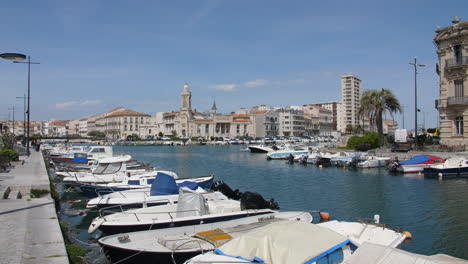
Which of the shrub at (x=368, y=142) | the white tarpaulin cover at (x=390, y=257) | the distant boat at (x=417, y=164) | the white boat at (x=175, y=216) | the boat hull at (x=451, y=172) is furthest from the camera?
the shrub at (x=368, y=142)

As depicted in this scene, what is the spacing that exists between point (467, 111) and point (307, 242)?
33744 mm

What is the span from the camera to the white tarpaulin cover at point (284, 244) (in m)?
8.13

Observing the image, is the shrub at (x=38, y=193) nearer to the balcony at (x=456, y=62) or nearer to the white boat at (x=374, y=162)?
the white boat at (x=374, y=162)

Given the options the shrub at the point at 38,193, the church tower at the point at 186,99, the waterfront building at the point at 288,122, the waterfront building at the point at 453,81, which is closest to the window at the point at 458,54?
the waterfront building at the point at 453,81

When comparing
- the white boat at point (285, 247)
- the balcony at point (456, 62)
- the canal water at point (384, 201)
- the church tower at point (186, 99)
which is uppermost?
the church tower at point (186, 99)

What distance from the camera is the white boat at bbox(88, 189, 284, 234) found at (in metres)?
12.4

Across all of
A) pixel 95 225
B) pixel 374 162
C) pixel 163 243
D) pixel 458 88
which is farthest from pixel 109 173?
pixel 458 88

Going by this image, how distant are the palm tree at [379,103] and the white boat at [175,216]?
37.0 metres

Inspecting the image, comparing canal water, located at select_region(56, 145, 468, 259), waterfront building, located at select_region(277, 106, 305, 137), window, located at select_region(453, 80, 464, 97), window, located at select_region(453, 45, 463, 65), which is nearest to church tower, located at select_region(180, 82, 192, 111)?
waterfront building, located at select_region(277, 106, 305, 137)

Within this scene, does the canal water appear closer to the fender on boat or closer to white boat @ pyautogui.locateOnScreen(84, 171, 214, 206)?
white boat @ pyautogui.locateOnScreen(84, 171, 214, 206)

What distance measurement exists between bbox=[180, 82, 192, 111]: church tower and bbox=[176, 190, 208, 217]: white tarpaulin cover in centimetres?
14946

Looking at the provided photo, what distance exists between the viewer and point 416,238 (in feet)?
47.5

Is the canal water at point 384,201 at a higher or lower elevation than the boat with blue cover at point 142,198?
lower

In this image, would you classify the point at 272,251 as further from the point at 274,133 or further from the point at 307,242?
the point at 274,133
